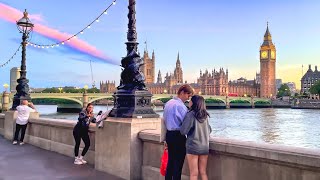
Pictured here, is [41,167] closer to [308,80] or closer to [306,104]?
[306,104]

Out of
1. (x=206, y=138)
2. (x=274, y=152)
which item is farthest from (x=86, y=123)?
(x=274, y=152)

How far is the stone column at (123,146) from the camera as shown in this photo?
689 centimetres

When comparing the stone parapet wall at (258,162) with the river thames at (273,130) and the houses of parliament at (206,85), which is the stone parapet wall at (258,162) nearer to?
the river thames at (273,130)

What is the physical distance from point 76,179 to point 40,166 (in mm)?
1769

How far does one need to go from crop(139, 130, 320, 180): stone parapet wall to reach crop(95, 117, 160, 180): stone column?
4.27 feet

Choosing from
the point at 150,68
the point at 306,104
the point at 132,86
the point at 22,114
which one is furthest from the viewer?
the point at 150,68

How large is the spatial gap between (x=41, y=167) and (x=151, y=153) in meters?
2.93

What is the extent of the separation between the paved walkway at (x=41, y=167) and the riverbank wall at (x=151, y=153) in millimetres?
310

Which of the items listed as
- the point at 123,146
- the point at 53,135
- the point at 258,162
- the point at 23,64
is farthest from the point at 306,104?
the point at 258,162

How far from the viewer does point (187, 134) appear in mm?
4961

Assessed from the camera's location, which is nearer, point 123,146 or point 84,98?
point 123,146

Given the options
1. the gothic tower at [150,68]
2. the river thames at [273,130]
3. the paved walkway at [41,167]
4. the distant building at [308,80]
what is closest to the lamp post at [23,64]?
the paved walkway at [41,167]

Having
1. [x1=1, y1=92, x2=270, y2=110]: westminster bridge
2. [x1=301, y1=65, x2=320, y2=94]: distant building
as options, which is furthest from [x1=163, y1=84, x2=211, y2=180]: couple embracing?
[x1=301, y1=65, x2=320, y2=94]: distant building

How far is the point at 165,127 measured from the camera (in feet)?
17.8
